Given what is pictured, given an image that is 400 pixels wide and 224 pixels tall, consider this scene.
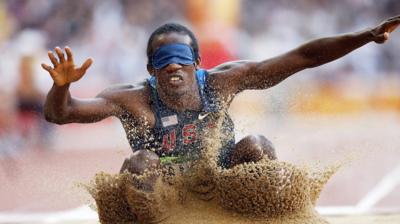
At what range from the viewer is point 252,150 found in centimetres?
470

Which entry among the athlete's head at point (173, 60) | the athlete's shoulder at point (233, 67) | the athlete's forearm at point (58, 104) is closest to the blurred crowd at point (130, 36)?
the athlete's shoulder at point (233, 67)

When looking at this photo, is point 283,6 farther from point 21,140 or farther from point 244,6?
point 21,140

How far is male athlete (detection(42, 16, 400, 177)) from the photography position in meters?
4.87

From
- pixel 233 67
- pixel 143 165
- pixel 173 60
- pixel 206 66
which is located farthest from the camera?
pixel 206 66

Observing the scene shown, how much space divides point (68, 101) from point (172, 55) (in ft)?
2.17

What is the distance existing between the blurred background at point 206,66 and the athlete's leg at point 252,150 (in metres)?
4.84

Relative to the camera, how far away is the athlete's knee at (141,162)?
460cm

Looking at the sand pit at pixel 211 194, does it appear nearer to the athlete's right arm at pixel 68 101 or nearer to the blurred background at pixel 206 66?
the athlete's right arm at pixel 68 101

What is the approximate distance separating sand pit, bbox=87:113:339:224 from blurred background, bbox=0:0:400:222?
4.63 metres

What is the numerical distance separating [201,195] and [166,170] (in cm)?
27

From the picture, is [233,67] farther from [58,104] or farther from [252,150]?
[58,104]

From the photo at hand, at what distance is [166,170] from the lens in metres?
4.81

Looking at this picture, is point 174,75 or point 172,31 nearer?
point 174,75

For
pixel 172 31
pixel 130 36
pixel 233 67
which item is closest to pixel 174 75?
→ pixel 172 31
